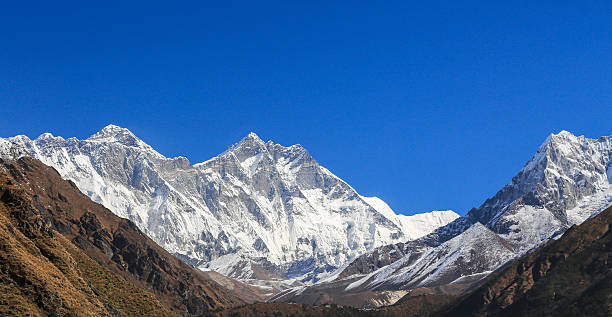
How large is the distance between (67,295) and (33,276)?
6888 millimetres

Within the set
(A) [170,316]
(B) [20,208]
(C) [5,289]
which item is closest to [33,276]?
(C) [5,289]

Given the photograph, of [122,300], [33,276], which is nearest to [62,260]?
[33,276]

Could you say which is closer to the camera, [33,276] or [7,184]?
[33,276]

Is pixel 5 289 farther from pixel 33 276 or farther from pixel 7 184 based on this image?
pixel 7 184

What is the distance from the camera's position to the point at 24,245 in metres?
122

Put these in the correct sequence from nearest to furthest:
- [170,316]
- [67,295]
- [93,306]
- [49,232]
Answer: [67,295], [93,306], [49,232], [170,316]

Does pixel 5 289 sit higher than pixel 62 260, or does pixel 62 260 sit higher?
pixel 62 260

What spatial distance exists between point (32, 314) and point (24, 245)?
1876 centimetres

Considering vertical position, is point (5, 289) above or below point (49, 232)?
below

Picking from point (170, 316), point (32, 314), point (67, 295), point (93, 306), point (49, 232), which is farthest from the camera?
point (170, 316)

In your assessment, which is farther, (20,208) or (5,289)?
(20,208)

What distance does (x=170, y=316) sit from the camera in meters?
192

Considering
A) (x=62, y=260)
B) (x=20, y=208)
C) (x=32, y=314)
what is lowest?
(x=32, y=314)

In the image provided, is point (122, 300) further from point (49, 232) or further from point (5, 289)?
point (5, 289)
